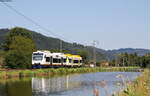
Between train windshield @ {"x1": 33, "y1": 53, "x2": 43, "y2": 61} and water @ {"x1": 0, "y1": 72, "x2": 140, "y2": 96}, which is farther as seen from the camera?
train windshield @ {"x1": 33, "y1": 53, "x2": 43, "y2": 61}

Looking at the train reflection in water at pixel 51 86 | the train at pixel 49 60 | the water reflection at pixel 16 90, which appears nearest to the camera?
the water reflection at pixel 16 90

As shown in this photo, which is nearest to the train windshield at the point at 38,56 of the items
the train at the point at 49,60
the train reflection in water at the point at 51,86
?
the train at the point at 49,60

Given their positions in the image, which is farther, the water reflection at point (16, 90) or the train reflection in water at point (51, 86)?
the train reflection in water at point (51, 86)

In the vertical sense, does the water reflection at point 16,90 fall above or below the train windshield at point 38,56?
below

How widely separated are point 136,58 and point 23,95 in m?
130

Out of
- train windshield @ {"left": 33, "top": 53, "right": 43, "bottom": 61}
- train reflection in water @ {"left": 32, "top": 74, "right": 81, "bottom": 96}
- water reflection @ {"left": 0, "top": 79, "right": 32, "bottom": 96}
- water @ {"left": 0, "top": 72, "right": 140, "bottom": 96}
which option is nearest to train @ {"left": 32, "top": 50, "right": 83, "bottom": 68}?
train windshield @ {"left": 33, "top": 53, "right": 43, "bottom": 61}

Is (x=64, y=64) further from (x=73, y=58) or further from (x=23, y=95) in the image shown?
(x=23, y=95)

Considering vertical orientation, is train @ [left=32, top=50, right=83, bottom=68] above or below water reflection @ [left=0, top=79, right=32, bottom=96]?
above

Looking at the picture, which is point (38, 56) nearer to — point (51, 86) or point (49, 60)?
point (49, 60)

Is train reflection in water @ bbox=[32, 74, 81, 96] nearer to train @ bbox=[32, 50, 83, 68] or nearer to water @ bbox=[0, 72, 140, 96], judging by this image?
water @ bbox=[0, 72, 140, 96]

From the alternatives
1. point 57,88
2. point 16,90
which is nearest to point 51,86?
point 57,88

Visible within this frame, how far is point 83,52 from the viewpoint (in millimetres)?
136375

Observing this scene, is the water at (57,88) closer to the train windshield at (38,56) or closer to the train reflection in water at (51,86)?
the train reflection in water at (51,86)

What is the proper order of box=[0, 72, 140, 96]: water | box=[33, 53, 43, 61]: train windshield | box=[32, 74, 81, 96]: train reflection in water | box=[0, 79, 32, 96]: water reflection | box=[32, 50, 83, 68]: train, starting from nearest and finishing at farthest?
box=[0, 72, 140, 96]: water, box=[0, 79, 32, 96]: water reflection, box=[32, 74, 81, 96]: train reflection in water, box=[33, 53, 43, 61]: train windshield, box=[32, 50, 83, 68]: train
